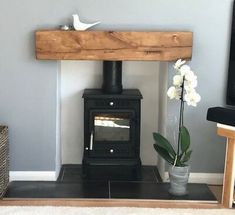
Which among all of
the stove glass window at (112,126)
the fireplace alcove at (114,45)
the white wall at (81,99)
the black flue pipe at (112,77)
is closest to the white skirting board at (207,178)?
the fireplace alcove at (114,45)

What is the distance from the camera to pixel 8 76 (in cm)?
321

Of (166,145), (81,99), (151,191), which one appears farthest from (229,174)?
(81,99)

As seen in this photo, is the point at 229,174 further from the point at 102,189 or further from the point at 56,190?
the point at 56,190

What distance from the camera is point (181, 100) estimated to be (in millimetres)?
3104

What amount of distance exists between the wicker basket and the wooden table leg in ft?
4.98

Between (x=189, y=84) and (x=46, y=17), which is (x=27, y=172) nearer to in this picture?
(x=46, y=17)

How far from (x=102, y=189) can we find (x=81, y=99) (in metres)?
0.85

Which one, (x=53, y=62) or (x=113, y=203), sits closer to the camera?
(x=113, y=203)

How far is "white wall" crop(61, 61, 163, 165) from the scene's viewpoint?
3.62 meters

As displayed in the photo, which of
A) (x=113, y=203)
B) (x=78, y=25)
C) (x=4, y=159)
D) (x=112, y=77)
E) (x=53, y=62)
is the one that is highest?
(x=78, y=25)

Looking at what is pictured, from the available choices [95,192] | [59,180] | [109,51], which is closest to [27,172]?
[59,180]

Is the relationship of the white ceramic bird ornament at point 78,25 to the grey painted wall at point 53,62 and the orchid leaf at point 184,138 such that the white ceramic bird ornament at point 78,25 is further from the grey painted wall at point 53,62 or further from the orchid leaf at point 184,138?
the orchid leaf at point 184,138

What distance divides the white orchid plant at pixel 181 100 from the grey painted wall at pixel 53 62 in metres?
0.23

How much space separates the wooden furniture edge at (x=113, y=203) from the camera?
9.61ft
